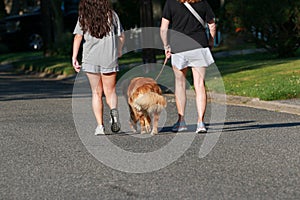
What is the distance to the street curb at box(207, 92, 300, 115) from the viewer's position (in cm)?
1343

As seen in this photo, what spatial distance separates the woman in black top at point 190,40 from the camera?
10562 millimetres

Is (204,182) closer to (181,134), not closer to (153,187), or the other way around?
(153,187)

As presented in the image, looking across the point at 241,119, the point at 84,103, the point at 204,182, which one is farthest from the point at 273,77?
the point at 204,182

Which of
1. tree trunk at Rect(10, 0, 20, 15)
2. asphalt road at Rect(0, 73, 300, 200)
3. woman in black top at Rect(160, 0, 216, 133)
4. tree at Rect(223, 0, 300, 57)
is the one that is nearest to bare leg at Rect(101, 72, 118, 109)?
asphalt road at Rect(0, 73, 300, 200)

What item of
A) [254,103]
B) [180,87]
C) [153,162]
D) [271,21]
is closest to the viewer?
[153,162]

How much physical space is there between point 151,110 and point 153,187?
311cm

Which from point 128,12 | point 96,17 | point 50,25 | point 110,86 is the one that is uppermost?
point 96,17

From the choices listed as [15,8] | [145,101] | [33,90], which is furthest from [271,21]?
[15,8]

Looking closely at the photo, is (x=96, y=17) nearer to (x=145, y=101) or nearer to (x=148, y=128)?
(x=145, y=101)

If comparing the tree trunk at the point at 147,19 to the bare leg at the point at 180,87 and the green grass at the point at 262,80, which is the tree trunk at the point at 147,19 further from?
the bare leg at the point at 180,87

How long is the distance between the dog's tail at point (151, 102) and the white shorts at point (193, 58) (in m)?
0.69

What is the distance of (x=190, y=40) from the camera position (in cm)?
1056

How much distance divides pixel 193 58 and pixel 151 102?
2.98 feet

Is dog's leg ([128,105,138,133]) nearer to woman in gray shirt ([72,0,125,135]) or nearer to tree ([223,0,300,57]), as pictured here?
woman in gray shirt ([72,0,125,135])
